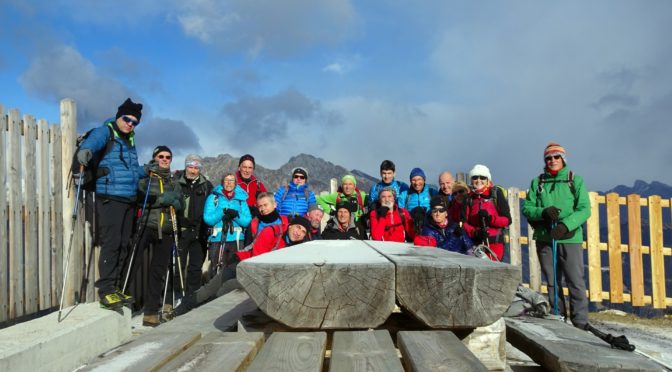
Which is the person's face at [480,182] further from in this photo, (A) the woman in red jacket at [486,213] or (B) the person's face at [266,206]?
(B) the person's face at [266,206]

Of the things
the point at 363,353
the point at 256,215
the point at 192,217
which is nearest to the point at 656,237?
the point at 256,215

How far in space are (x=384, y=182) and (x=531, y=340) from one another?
560cm

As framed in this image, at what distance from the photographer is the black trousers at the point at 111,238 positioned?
4848 mm

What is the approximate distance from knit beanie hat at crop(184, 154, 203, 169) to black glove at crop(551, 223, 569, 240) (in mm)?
4800

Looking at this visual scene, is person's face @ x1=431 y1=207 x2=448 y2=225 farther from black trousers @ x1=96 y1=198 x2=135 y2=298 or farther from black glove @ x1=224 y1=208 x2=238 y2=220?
black trousers @ x1=96 y1=198 x2=135 y2=298

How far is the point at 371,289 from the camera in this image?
89.7 inches

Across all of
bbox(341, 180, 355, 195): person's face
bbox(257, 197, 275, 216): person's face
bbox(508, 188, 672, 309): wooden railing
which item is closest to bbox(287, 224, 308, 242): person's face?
bbox(257, 197, 275, 216): person's face

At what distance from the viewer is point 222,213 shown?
6.98 m

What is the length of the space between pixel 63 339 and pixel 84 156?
2087mm

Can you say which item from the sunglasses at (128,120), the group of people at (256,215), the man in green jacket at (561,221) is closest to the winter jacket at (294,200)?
the group of people at (256,215)

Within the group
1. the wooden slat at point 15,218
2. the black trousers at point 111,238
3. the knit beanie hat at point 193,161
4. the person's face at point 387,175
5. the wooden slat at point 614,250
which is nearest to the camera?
the black trousers at point 111,238

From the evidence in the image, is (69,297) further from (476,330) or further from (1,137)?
(476,330)

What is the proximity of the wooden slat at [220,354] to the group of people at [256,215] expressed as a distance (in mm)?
2751

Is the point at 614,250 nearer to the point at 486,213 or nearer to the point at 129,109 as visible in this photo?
the point at 486,213
